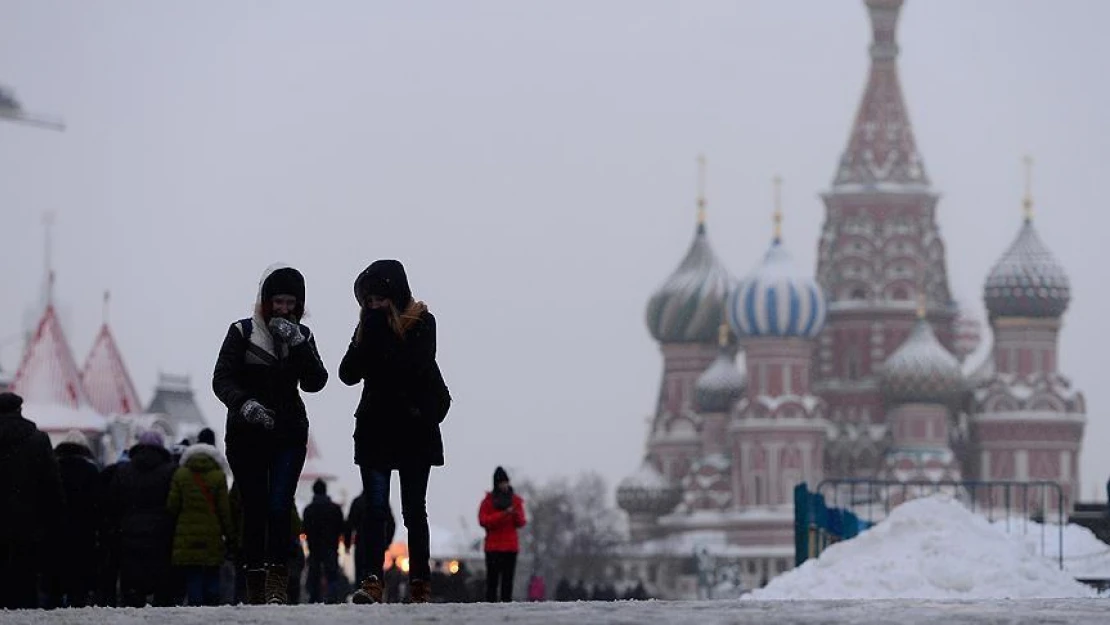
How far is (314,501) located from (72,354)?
6259 cm

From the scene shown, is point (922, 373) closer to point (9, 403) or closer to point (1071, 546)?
point (1071, 546)

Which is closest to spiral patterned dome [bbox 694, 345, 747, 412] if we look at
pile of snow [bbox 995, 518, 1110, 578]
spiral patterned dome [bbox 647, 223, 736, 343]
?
spiral patterned dome [bbox 647, 223, 736, 343]

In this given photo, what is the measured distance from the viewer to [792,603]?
1255 cm

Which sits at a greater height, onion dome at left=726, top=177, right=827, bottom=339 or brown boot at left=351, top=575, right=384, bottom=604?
onion dome at left=726, top=177, right=827, bottom=339

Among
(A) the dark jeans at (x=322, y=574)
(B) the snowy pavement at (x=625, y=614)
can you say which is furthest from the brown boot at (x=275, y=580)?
(A) the dark jeans at (x=322, y=574)

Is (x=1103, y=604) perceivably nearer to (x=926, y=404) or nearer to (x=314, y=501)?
(x=314, y=501)

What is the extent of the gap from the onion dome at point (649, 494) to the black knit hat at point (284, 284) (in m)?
102

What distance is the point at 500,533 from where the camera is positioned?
18.5 m

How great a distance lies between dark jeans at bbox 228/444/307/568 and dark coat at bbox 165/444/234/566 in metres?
2.65

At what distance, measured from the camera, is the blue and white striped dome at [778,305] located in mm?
109000

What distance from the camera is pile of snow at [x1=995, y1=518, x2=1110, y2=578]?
79.2 ft

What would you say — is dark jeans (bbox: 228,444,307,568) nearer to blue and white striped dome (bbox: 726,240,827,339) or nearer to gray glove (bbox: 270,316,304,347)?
gray glove (bbox: 270,316,304,347)

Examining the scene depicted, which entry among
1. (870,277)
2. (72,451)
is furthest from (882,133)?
(72,451)

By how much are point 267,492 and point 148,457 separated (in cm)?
381
